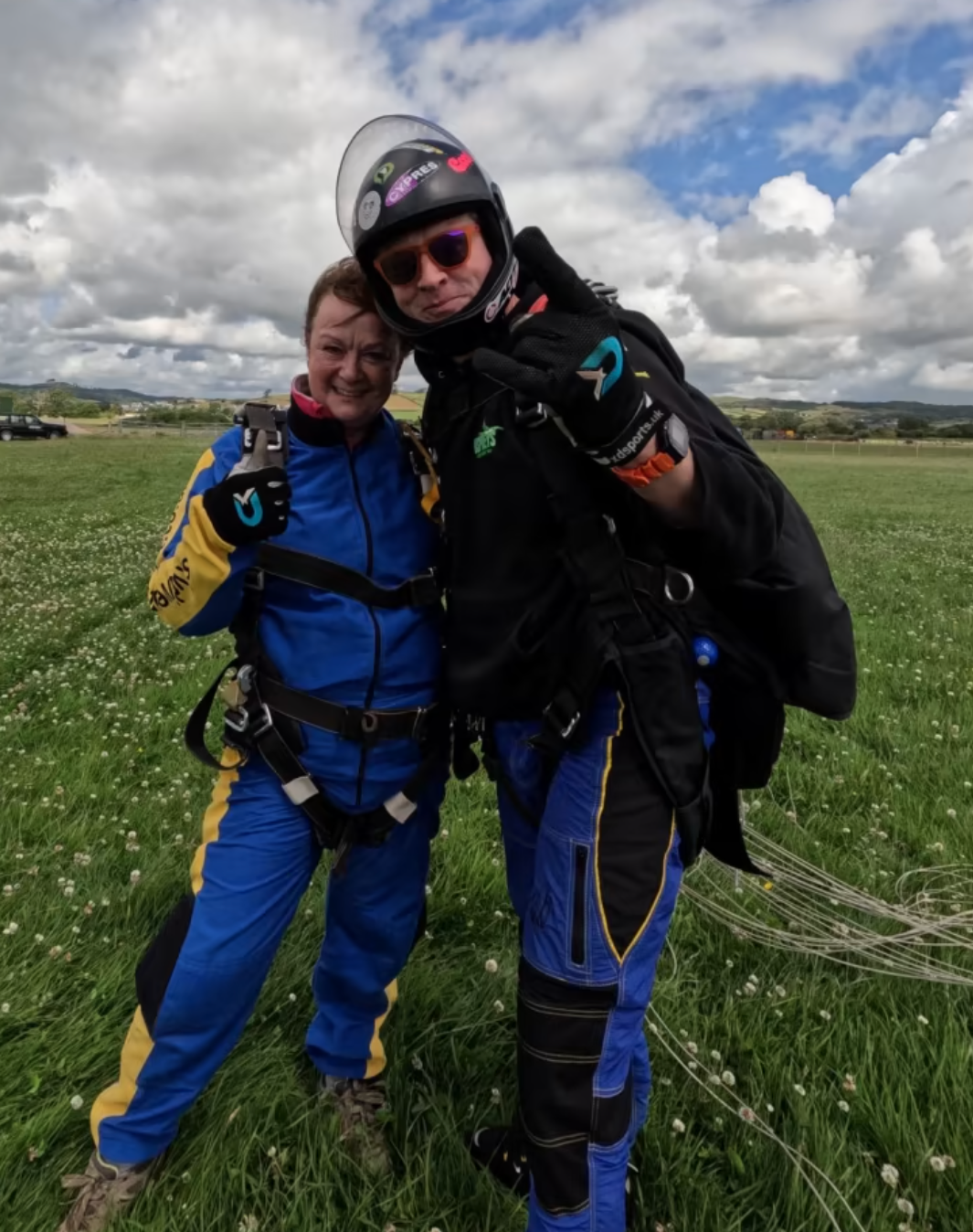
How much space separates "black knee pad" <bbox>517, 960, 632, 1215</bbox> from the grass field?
0.70 meters

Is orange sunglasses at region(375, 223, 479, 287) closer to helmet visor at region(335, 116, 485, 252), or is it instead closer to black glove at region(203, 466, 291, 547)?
helmet visor at region(335, 116, 485, 252)

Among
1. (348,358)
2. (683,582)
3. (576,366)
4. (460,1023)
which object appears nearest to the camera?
(576,366)

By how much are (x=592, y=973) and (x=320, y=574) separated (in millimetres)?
1629

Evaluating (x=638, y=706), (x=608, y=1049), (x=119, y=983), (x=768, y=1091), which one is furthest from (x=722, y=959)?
(x=119, y=983)

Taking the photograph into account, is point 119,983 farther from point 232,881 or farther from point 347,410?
point 347,410

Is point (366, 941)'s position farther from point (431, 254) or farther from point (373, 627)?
point (431, 254)

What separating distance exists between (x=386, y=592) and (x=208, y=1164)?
2171 mm

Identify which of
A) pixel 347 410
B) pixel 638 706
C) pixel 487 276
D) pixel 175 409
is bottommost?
pixel 175 409

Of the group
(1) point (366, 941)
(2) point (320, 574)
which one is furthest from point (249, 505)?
(1) point (366, 941)

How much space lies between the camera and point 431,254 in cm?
280

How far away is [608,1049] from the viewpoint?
2.54m

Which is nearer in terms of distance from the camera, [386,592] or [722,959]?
[386,592]

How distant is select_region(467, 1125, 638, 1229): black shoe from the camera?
3158mm

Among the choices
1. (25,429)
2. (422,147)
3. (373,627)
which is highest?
(422,147)
